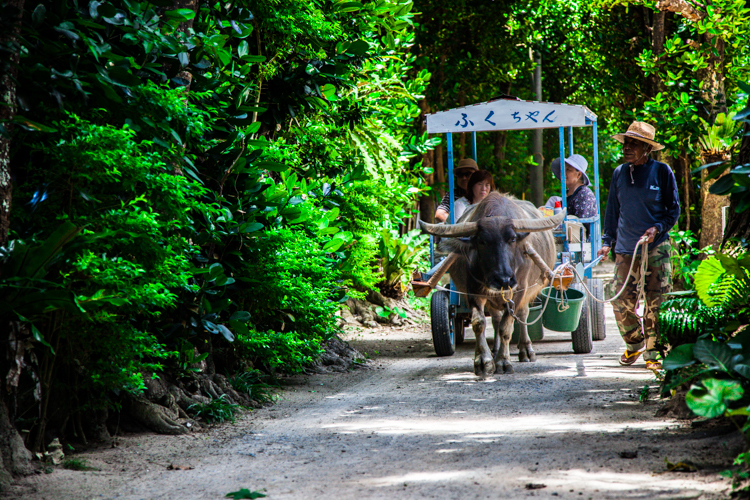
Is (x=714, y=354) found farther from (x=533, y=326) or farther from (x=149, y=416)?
(x=533, y=326)

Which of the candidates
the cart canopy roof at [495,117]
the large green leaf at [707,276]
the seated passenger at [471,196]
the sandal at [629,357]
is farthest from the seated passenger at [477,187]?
the large green leaf at [707,276]

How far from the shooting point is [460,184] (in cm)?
923

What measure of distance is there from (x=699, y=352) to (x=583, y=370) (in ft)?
11.3

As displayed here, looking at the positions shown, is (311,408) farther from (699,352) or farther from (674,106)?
(674,106)

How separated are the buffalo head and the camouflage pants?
0.89 metres

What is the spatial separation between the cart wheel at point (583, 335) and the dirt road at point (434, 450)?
1.54 metres

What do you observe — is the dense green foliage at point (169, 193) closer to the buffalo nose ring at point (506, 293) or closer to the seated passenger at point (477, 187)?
the buffalo nose ring at point (506, 293)

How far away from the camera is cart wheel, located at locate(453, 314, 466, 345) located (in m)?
8.86

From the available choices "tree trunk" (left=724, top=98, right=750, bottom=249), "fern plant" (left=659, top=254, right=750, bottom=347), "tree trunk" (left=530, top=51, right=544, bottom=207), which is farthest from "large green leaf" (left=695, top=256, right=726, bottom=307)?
"tree trunk" (left=530, top=51, right=544, bottom=207)

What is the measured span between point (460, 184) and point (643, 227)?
2934 millimetres

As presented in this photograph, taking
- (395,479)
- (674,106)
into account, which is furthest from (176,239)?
(674,106)

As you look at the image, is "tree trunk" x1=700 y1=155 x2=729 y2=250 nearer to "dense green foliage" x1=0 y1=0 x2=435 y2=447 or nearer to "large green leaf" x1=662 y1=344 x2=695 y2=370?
"dense green foliage" x1=0 y1=0 x2=435 y2=447

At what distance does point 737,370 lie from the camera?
3445 millimetres

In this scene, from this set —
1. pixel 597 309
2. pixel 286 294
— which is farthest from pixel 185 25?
pixel 597 309
